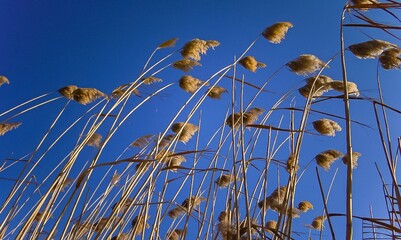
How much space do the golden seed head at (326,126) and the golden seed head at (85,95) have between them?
123 cm

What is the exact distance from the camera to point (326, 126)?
252 centimetres

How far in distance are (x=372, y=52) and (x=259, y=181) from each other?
0.94m

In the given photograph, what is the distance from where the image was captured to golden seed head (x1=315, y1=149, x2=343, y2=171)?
8.57ft

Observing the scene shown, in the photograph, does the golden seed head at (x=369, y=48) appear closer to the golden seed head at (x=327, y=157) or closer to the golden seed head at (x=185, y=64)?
the golden seed head at (x=327, y=157)

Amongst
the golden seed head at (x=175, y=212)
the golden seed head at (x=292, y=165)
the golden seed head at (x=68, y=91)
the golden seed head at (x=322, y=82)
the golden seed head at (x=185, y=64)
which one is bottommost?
the golden seed head at (x=292, y=165)

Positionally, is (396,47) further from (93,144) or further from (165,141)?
(93,144)

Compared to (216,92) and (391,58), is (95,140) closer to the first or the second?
(216,92)

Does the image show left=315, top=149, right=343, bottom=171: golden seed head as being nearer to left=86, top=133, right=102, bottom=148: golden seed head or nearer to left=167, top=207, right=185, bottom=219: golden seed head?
left=167, top=207, right=185, bottom=219: golden seed head

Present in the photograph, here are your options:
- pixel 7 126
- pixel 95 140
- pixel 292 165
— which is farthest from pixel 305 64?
pixel 7 126

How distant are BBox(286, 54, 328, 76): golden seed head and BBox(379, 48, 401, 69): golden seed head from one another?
1.23 feet

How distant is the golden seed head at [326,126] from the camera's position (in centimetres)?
250

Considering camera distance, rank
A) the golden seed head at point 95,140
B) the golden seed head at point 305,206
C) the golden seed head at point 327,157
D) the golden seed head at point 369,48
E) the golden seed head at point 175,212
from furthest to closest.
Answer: the golden seed head at point 305,206
the golden seed head at point 175,212
the golden seed head at point 95,140
the golden seed head at point 327,157
the golden seed head at point 369,48

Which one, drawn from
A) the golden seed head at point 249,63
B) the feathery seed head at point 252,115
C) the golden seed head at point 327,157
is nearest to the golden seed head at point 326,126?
the golden seed head at point 327,157

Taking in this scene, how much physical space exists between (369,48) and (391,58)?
0.33 ft
